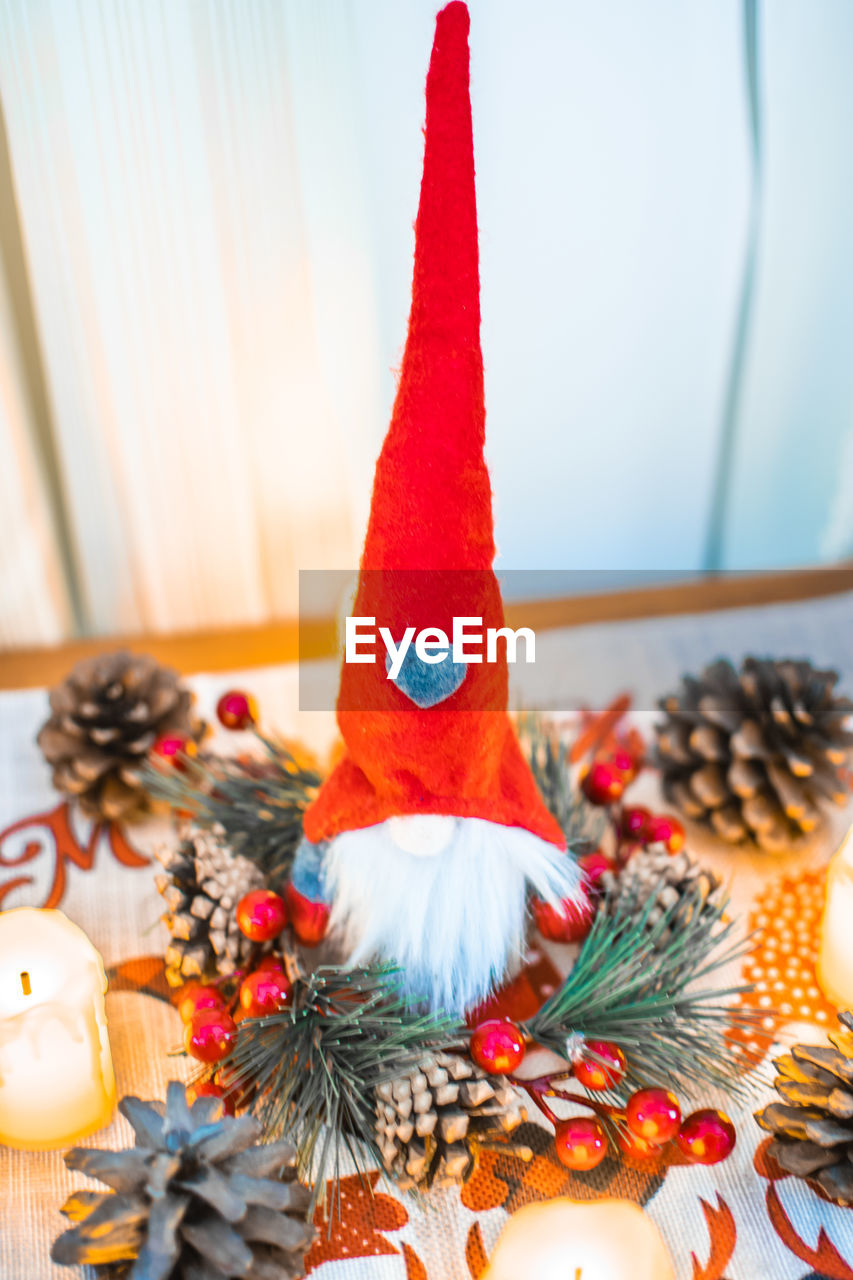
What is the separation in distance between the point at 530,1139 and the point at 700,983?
0.12 metres

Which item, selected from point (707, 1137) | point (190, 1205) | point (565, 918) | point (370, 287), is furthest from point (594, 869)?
point (370, 287)

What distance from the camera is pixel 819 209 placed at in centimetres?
64

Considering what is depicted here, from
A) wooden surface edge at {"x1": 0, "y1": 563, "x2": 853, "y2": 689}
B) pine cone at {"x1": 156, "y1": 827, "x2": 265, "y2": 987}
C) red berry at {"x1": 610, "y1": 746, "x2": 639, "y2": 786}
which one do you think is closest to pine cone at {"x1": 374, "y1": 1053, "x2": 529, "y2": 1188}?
pine cone at {"x1": 156, "y1": 827, "x2": 265, "y2": 987}

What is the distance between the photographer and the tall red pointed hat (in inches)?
13.2

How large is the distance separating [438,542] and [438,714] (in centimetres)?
7

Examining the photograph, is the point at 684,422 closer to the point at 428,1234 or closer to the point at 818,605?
the point at 818,605

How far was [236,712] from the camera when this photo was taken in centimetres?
60

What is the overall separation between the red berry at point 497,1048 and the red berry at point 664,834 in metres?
0.14

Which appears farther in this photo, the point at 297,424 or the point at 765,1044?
the point at 297,424

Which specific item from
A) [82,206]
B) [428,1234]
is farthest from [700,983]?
[82,206]

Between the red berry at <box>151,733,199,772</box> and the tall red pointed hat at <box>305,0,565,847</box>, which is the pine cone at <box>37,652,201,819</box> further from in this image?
the tall red pointed hat at <box>305,0,565,847</box>

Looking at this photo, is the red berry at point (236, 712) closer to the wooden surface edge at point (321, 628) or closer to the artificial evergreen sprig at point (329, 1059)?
the wooden surface edge at point (321, 628)

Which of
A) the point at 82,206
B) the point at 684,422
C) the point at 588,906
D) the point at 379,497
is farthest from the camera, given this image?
the point at 684,422

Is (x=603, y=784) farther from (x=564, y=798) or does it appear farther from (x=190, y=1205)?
(x=190, y=1205)
